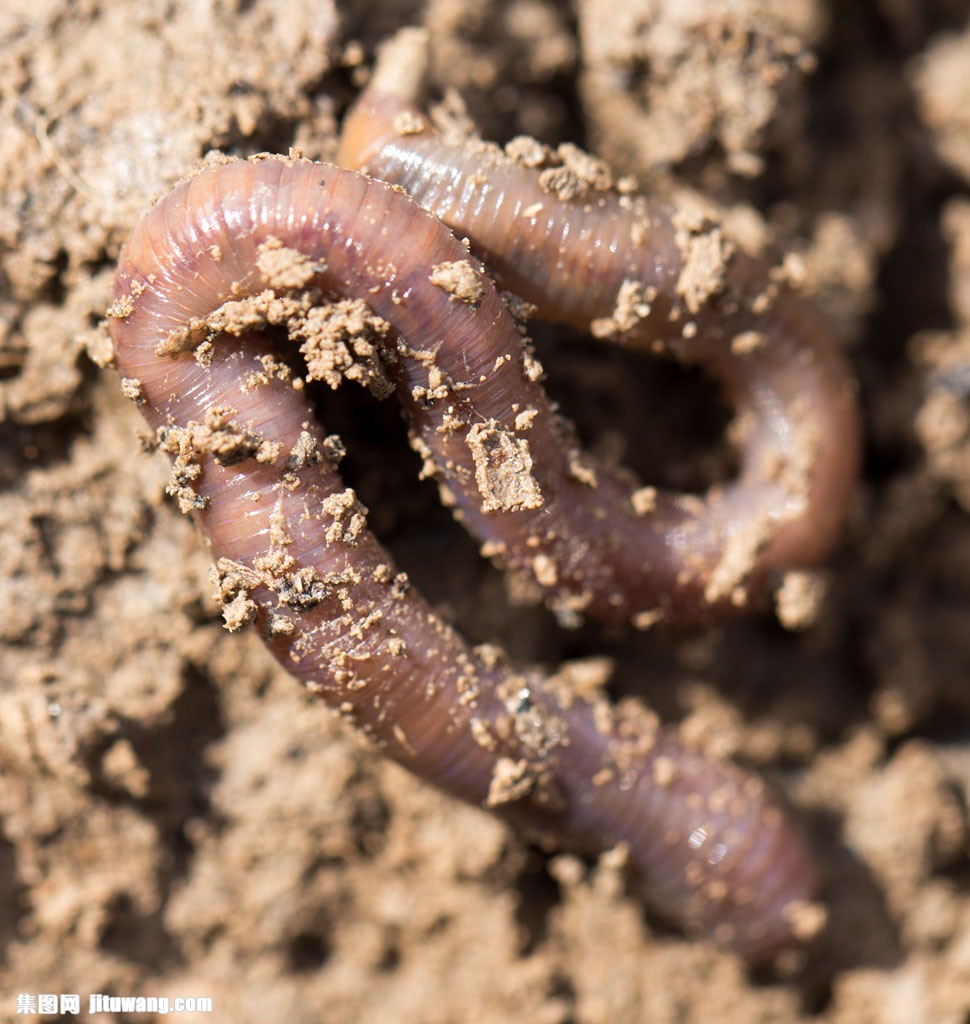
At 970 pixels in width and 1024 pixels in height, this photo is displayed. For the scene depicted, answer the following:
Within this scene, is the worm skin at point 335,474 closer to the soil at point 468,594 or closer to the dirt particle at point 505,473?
the dirt particle at point 505,473

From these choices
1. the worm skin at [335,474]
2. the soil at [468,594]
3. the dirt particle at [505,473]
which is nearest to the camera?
the worm skin at [335,474]

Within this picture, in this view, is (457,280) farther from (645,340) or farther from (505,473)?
(645,340)

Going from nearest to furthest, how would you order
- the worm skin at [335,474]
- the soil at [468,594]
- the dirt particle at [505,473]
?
the worm skin at [335,474] → the dirt particle at [505,473] → the soil at [468,594]

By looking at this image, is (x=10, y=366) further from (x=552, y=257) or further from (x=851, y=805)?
(x=851, y=805)

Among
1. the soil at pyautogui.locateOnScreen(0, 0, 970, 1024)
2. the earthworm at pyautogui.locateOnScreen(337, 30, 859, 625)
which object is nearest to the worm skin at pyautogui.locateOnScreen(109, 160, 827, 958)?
the earthworm at pyautogui.locateOnScreen(337, 30, 859, 625)

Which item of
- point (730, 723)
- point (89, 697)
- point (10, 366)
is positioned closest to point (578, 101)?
point (10, 366)

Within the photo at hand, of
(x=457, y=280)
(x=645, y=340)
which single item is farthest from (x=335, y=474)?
(x=645, y=340)

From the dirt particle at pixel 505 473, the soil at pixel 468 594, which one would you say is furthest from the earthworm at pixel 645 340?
the soil at pixel 468 594
